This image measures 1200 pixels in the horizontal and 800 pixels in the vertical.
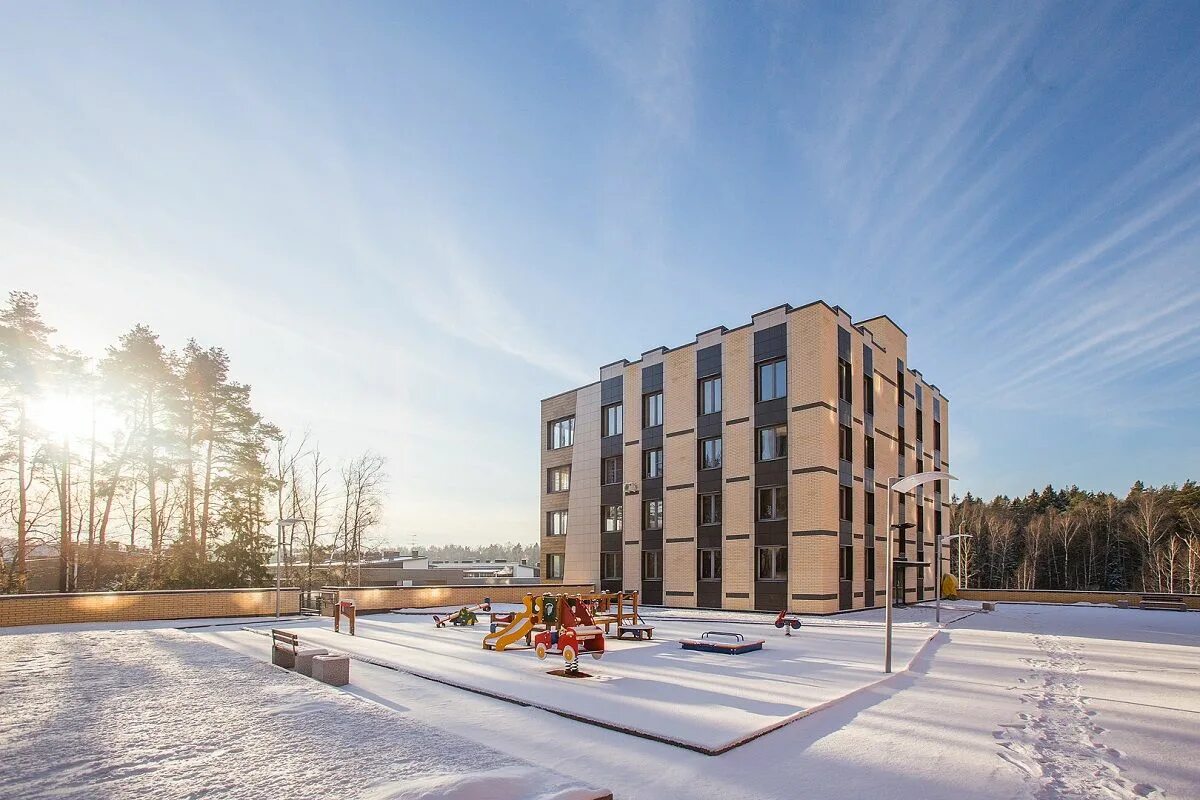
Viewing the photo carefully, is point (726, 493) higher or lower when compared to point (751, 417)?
lower

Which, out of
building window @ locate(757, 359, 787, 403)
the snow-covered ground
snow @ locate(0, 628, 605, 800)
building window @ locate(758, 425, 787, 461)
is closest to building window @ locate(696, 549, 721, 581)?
building window @ locate(758, 425, 787, 461)

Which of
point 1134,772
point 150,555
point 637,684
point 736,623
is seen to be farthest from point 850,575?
point 150,555

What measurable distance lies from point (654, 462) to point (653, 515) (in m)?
3.09

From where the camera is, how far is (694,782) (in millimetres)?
7020

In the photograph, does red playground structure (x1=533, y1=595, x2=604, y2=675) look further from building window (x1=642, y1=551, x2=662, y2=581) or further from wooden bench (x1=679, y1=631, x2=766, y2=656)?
building window (x1=642, y1=551, x2=662, y2=581)

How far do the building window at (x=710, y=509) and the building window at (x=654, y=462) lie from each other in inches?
138

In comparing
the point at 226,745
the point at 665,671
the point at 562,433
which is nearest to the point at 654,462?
the point at 562,433

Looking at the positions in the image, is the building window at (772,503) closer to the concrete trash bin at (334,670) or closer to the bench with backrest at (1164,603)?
the bench with backrest at (1164,603)

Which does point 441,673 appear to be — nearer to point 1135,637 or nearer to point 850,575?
point 1135,637

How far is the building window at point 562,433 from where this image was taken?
45.4 metres

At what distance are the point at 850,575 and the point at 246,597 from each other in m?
28.4

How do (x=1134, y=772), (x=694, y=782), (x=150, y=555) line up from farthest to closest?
1. (x=150, y=555)
2. (x=1134, y=772)
3. (x=694, y=782)

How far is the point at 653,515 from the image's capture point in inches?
1529

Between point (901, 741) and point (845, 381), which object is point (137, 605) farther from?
point (845, 381)
